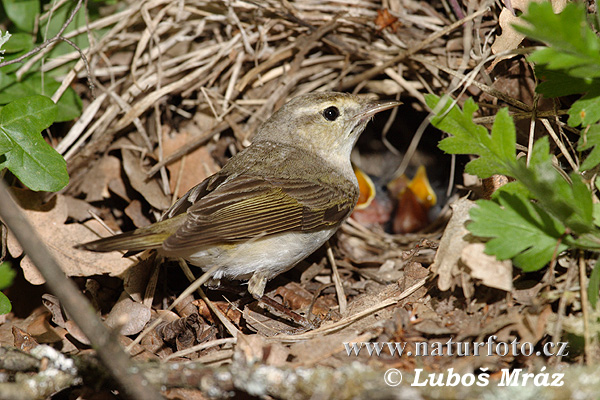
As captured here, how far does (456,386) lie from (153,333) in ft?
6.54

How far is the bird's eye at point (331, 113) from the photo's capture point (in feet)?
13.8

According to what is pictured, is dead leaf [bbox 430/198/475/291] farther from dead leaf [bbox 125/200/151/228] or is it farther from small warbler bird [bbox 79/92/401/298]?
dead leaf [bbox 125/200/151/228]

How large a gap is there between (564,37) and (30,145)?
3.17 meters

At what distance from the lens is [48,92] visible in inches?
170

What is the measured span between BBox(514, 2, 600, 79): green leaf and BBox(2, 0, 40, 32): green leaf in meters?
3.85

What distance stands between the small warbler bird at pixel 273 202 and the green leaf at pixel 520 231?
1411 mm

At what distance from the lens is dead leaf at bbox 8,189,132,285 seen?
143 inches

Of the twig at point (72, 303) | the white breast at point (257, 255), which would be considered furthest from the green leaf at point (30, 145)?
the twig at point (72, 303)

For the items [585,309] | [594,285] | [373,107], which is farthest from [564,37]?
[373,107]

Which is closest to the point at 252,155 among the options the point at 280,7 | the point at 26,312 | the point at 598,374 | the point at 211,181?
the point at 211,181

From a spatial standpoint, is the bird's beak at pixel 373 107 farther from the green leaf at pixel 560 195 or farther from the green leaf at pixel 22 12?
the green leaf at pixel 22 12

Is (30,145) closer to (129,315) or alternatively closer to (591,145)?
(129,315)

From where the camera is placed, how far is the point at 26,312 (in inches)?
145

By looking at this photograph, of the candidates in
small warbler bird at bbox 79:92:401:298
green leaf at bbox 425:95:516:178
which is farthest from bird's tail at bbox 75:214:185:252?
green leaf at bbox 425:95:516:178
